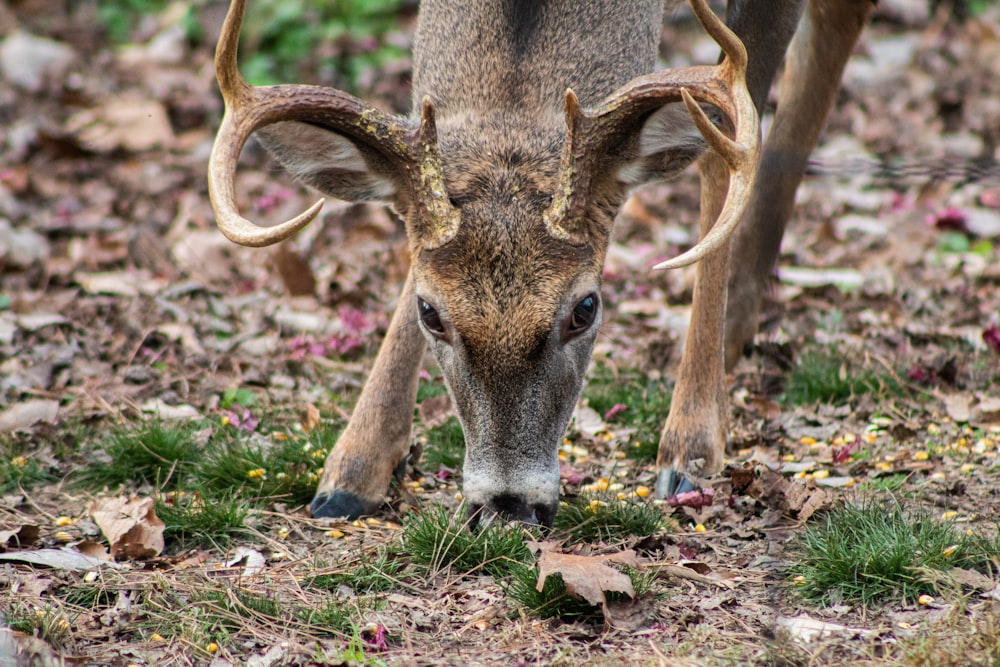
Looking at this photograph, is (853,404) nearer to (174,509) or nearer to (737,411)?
(737,411)

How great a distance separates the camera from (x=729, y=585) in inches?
154

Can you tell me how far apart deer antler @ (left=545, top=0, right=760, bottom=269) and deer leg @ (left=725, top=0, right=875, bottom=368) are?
6.59ft

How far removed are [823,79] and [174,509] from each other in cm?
408

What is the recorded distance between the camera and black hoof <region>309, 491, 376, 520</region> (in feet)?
15.6

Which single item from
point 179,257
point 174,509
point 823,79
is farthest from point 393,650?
point 179,257

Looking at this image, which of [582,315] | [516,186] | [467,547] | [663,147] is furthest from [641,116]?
[467,547]

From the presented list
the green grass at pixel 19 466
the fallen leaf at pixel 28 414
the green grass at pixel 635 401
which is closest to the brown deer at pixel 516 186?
the green grass at pixel 635 401

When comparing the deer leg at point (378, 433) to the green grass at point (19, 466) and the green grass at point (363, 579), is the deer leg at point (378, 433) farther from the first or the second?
the green grass at point (19, 466)

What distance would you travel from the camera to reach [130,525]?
4.36 m

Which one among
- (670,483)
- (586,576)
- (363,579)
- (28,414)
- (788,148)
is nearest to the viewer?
(586,576)

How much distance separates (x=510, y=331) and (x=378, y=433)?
1.07m

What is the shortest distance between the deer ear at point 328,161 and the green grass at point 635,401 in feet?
5.35

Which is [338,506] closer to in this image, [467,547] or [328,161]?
[467,547]

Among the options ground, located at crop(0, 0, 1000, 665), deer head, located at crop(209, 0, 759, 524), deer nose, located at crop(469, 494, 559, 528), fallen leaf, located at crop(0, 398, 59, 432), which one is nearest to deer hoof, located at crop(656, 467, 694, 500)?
ground, located at crop(0, 0, 1000, 665)
